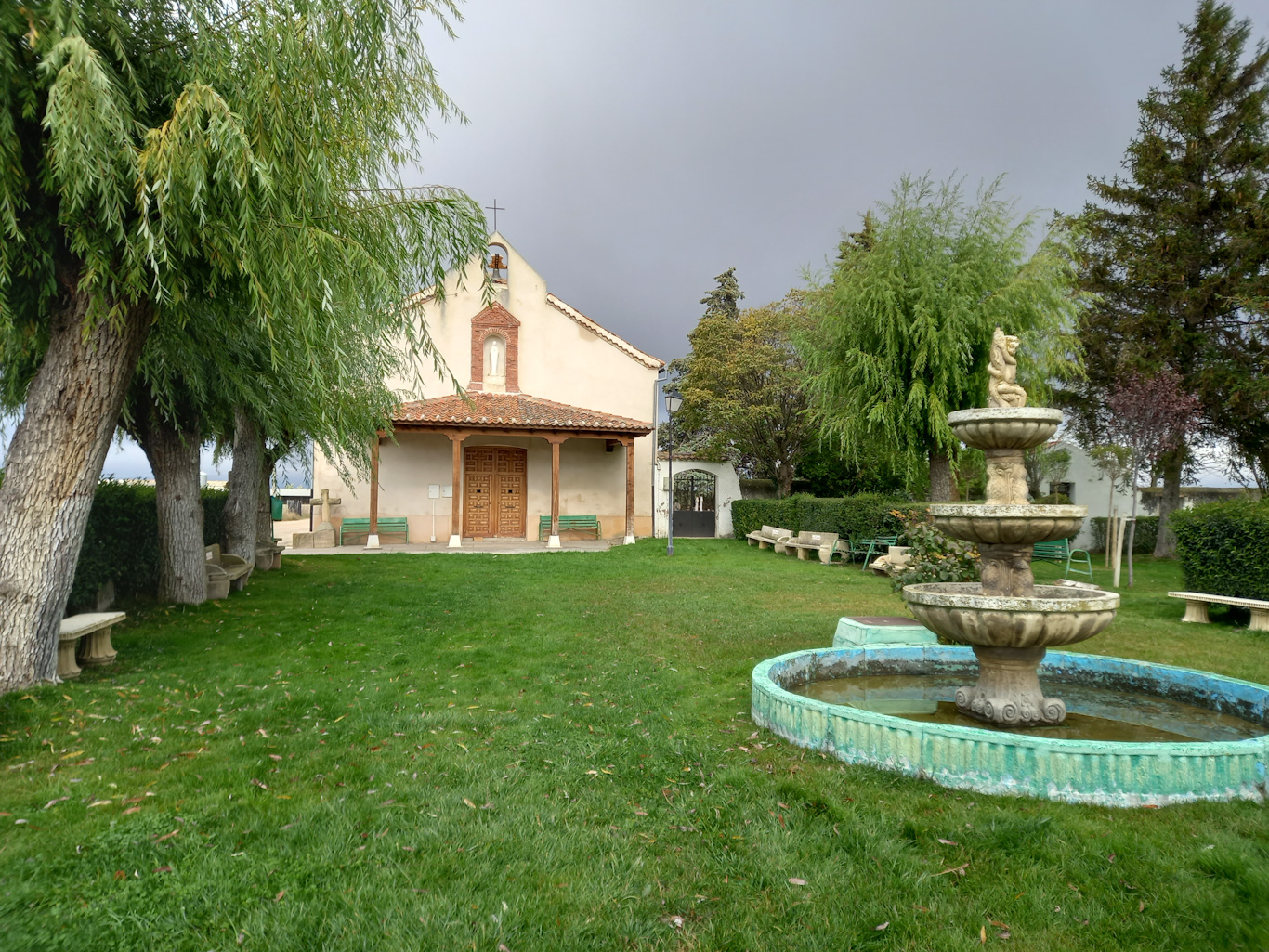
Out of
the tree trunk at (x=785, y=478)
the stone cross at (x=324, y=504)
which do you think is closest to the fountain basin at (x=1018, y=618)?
the stone cross at (x=324, y=504)

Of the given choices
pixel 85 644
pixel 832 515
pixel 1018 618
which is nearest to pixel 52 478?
pixel 85 644

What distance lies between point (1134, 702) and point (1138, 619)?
5.04m

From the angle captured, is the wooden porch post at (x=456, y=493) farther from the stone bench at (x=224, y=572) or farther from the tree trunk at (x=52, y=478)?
the tree trunk at (x=52, y=478)

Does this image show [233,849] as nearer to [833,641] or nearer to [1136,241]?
[833,641]

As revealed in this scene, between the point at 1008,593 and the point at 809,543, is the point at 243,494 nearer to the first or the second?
the point at 1008,593

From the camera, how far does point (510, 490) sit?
68.6 feet

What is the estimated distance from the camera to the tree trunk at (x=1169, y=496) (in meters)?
17.6

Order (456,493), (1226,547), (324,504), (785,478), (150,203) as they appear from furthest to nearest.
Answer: (785,478) → (324,504) → (456,493) → (1226,547) → (150,203)

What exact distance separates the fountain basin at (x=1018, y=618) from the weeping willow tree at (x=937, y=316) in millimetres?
10793

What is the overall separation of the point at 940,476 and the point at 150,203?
47.8 feet

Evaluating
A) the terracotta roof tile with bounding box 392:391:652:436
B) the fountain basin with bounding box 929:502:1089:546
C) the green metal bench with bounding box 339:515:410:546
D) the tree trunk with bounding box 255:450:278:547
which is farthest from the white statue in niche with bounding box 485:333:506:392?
the fountain basin with bounding box 929:502:1089:546

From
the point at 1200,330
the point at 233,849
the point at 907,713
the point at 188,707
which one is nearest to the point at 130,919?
the point at 233,849

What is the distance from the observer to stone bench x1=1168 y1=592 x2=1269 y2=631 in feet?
26.4

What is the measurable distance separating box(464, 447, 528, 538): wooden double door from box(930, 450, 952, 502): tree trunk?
11.6 metres
